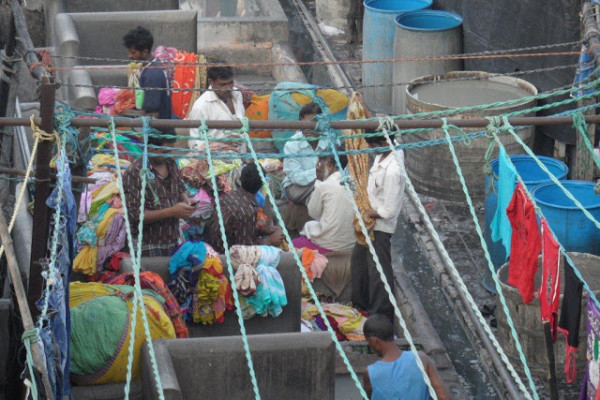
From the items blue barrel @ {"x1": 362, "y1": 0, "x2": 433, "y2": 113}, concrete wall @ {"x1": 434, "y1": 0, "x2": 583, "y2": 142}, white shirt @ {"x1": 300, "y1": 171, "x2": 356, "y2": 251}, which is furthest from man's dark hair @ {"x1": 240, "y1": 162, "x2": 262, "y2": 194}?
blue barrel @ {"x1": 362, "y1": 0, "x2": 433, "y2": 113}

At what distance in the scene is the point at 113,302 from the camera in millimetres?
7055

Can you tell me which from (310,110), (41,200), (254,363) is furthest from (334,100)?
(41,200)

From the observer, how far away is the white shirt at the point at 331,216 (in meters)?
9.06

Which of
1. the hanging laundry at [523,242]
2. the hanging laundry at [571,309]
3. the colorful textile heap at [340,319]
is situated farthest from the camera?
the colorful textile heap at [340,319]

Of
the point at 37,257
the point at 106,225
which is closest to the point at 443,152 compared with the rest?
the point at 106,225

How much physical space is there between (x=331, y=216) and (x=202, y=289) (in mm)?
1662

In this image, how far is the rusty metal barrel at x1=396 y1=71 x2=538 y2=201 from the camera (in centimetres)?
1145

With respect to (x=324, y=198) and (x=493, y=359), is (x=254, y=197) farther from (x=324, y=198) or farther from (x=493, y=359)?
(x=493, y=359)

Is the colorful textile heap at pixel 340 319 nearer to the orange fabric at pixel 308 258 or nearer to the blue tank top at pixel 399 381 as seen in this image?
the orange fabric at pixel 308 258

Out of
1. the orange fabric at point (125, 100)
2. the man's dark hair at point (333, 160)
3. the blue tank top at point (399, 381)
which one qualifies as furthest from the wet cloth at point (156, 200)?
the orange fabric at point (125, 100)

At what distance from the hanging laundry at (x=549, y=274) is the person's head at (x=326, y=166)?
120 inches

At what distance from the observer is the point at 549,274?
620cm

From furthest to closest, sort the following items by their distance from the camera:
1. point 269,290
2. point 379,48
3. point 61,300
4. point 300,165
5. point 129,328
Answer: point 379,48 → point 300,165 → point 269,290 → point 129,328 → point 61,300

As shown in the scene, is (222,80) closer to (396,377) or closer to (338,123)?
(338,123)
